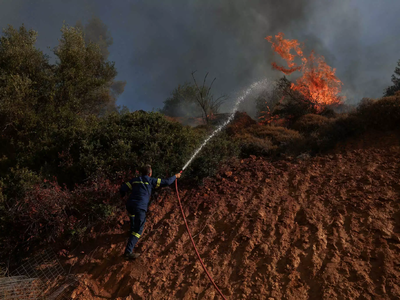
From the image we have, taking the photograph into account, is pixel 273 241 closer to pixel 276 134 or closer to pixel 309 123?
pixel 276 134

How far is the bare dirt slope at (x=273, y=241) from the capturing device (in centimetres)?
436

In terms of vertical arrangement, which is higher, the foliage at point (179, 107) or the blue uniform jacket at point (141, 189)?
the foliage at point (179, 107)

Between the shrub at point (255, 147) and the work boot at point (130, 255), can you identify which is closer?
the work boot at point (130, 255)

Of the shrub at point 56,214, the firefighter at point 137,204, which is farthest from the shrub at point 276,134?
the shrub at point 56,214

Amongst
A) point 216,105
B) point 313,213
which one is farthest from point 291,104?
point 313,213

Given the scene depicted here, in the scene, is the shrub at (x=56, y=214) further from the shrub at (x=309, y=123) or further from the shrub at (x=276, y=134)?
the shrub at (x=309, y=123)

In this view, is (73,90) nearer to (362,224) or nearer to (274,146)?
(274,146)

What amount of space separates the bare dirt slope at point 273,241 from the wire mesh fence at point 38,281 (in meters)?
0.34

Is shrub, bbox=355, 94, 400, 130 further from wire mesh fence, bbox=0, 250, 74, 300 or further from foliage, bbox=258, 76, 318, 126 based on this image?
wire mesh fence, bbox=0, 250, 74, 300

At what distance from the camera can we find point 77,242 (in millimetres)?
6824

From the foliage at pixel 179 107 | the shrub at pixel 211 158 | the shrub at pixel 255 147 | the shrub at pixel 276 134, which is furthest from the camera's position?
the foliage at pixel 179 107

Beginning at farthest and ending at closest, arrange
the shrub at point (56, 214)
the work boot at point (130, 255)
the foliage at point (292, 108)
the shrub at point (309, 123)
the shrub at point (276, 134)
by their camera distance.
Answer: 1. the foliage at point (292, 108)
2. the shrub at point (309, 123)
3. the shrub at point (276, 134)
4. the shrub at point (56, 214)
5. the work boot at point (130, 255)

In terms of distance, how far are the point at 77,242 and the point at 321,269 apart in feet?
20.2

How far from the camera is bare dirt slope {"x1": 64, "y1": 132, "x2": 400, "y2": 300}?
4.36m
